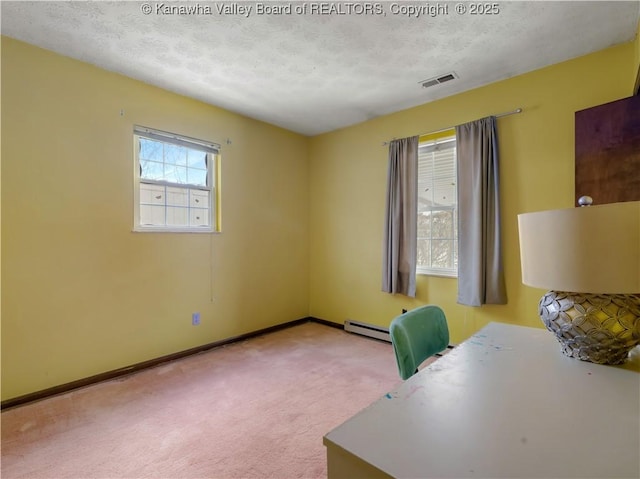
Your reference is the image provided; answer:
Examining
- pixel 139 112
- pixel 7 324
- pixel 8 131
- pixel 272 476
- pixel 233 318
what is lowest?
pixel 272 476

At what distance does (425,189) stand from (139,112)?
2886mm

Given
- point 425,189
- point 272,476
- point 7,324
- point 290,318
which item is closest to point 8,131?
point 7,324

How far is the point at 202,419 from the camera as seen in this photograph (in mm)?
2006

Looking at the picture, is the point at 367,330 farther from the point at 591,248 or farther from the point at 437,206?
the point at 591,248

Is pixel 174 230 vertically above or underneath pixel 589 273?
above

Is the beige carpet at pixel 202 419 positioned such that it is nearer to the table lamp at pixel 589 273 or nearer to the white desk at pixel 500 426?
the white desk at pixel 500 426

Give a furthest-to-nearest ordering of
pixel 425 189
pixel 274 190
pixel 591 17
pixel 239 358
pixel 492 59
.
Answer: pixel 274 190 → pixel 425 189 → pixel 239 358 → pixel 492 59 → pixel 591 17

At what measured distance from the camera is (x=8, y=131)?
211cm

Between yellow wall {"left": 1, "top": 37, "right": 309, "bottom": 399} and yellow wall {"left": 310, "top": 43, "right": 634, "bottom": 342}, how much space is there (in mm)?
1095

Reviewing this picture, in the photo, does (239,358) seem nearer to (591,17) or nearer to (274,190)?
(274,190)

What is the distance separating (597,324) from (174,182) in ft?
10.5

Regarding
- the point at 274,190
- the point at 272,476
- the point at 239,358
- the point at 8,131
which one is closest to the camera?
the point at 272,476

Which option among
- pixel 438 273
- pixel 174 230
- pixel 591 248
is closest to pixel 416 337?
pixel 591 248

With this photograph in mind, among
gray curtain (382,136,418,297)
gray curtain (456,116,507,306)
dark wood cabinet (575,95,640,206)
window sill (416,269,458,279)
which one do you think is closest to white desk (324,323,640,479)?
dark wood cabinet (575,95,640,206)
